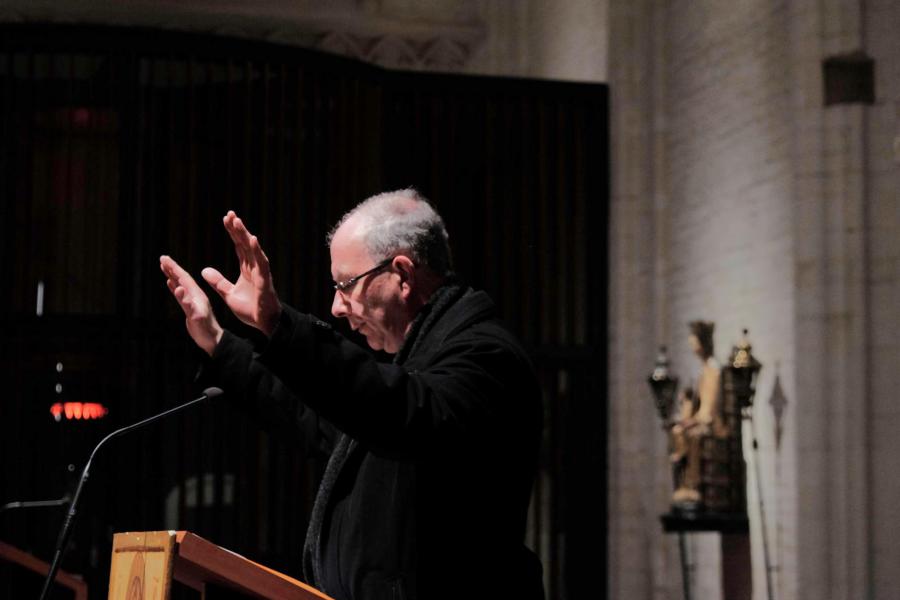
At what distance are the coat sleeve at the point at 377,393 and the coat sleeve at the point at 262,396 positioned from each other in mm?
302

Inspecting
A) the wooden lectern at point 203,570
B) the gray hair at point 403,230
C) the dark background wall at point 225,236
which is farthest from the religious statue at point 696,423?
the wooden lectern at point 203,570

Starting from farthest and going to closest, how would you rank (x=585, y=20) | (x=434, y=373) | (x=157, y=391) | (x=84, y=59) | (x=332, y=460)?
(x=84, y=59) < (x=585, y=20) < (x=157, y=391) < (x=332, y=460) < (x=434, y=373)

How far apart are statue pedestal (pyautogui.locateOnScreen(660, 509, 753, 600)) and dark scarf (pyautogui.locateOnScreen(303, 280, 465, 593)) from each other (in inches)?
155

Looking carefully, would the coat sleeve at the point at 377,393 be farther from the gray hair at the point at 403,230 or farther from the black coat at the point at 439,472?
the gray hair at the point at 403,230

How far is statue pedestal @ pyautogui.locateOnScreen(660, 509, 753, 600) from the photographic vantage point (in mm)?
6629

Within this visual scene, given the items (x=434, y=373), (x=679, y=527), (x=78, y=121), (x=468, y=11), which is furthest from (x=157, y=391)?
(x=434, y=373)

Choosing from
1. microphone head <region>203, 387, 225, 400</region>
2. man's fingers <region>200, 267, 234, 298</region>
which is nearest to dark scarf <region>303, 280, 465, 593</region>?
microphone head <region>203, 387, 225, 400</region>

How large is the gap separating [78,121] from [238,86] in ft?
2.81

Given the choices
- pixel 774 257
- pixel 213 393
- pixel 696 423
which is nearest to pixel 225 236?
pixel 696 423

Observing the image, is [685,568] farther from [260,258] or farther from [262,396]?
[260,258]

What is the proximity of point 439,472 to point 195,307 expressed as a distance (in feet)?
1.75

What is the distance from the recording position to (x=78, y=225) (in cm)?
750

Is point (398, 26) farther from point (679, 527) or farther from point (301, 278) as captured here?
point (679, 527)

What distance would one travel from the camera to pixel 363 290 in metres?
2.90
